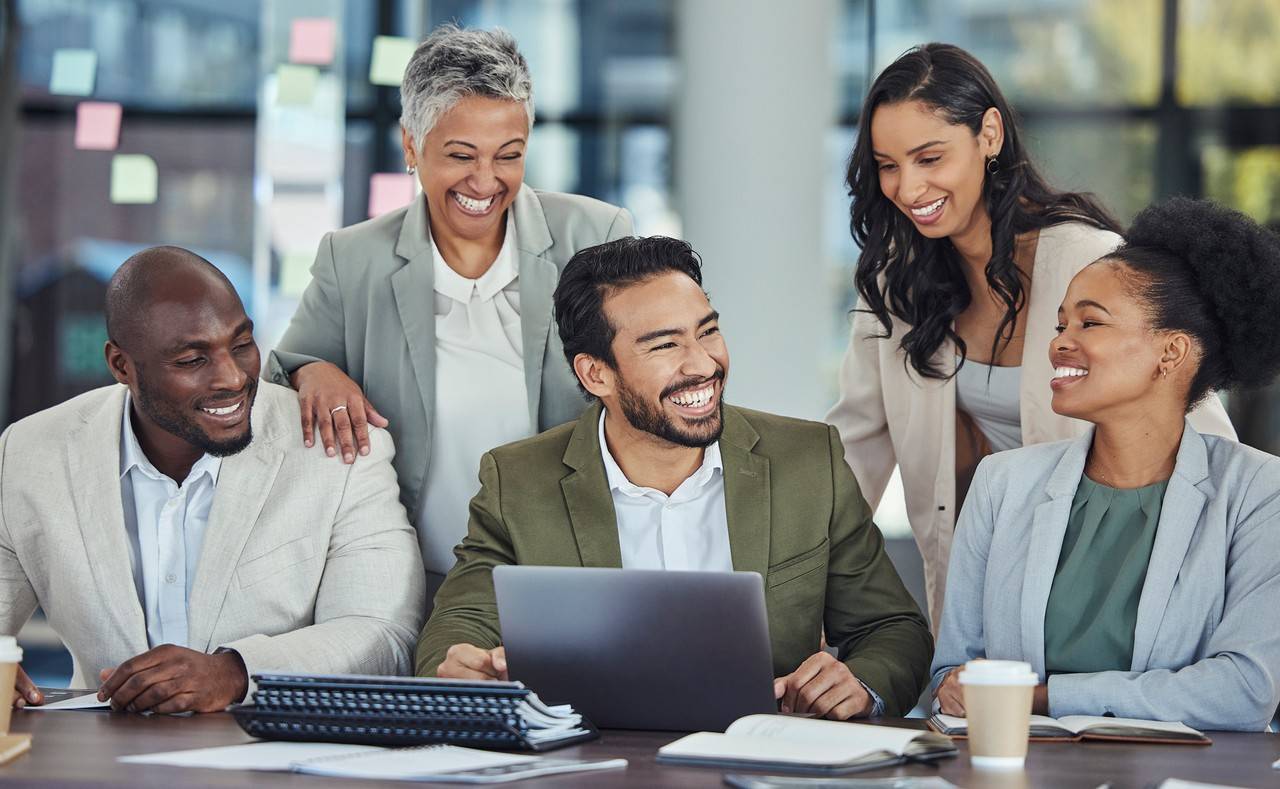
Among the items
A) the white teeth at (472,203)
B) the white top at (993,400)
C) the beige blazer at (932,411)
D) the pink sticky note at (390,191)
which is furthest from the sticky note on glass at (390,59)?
the white top at (993,400)

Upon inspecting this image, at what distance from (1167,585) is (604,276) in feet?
3.41

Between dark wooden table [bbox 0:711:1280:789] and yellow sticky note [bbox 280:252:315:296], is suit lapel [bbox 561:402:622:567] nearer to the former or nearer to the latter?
dark wooden table [bbox 0:711:1280:789]

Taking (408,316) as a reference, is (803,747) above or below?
below

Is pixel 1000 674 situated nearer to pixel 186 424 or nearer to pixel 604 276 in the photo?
pixel 604 276

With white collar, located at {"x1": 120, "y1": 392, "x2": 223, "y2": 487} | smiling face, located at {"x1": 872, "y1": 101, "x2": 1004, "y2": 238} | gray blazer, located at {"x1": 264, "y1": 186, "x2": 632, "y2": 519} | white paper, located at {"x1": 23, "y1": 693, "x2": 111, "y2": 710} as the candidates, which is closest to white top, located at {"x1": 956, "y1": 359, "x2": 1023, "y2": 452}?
smiling face, located at {"x1": 872, "y1": 101, "x2": 1004, "y2": 238}

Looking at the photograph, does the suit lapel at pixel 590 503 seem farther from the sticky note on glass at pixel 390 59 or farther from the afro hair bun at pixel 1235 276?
the sticky note on glass at pixel 390 59

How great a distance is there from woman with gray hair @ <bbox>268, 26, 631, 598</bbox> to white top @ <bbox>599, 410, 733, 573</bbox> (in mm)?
438

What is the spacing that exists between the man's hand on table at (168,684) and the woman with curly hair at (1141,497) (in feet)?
3.39

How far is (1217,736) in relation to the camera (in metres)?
1.91

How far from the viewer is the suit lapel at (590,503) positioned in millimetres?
2354

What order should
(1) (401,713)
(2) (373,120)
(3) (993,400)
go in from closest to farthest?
(1) (401,713)
(3) (993,400)
(2) (373,120)

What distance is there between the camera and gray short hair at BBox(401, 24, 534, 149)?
8.84ft

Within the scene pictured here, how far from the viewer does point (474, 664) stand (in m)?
2.07

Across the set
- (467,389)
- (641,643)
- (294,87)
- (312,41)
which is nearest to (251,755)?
(641,643)
